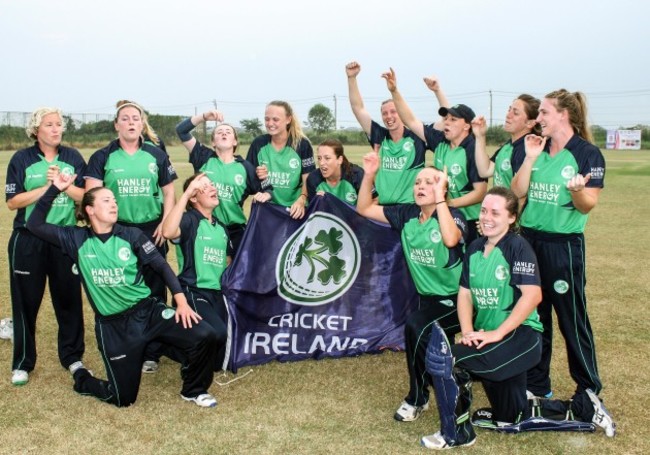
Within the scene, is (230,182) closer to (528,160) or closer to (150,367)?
(150,367)

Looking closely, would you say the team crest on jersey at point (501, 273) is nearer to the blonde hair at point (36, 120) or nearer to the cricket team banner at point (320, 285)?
the cricket team banner at point (320, 285)

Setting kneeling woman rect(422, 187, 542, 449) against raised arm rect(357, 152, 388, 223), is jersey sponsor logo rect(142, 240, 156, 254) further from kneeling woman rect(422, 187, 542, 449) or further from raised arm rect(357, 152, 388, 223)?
kneeling woman rect(422, 187, 542, 449)

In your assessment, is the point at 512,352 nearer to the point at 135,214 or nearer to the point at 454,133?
the point at 454,133

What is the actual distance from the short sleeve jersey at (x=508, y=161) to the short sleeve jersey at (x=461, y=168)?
0.19m

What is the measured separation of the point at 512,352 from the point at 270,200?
2824mm

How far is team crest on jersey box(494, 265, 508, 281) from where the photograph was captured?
14.8 feet

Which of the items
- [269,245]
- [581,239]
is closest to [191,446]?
[269,245]

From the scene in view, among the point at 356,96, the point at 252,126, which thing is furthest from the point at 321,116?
the point at 356,96

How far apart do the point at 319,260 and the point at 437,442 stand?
227cm

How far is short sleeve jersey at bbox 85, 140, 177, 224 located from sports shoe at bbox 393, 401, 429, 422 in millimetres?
2552

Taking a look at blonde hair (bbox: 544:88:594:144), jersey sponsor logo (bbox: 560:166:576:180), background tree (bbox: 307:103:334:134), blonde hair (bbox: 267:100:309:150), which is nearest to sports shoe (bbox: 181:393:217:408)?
blonde hair (bbox: 267:100:309:150)

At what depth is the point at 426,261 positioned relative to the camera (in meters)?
5.19

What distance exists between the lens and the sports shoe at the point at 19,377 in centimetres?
537

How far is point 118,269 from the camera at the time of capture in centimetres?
500
